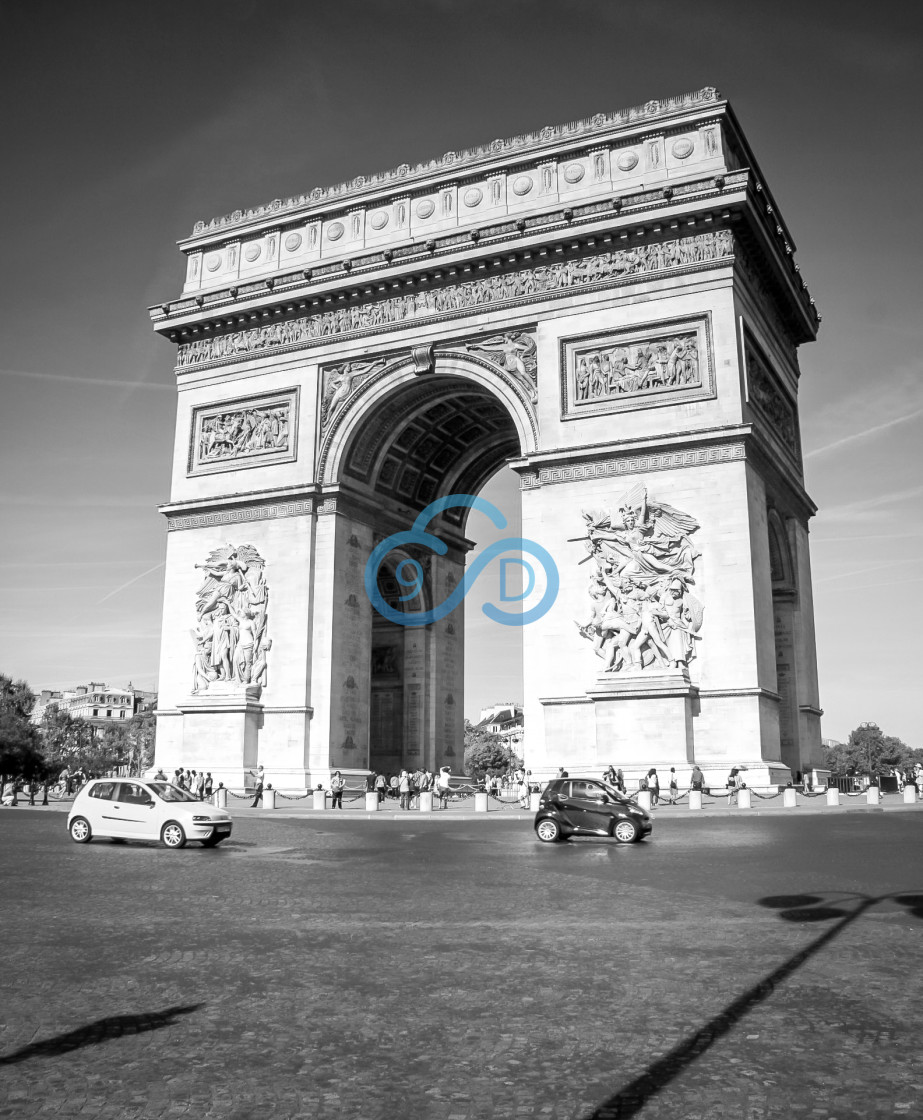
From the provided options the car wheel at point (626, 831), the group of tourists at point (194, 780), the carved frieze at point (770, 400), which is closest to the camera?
the car wheel at point (626, 831)

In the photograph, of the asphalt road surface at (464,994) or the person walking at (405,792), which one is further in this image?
the person walking at (405,792)

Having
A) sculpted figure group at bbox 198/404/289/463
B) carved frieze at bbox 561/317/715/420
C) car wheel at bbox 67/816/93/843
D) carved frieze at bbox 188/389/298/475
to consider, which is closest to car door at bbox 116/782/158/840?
car wheel at bbox 67/816/93/843

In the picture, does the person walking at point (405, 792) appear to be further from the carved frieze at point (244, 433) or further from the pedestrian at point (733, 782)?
the carved frieze at point (244, 433)

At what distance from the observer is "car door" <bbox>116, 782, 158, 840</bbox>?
1820 cm

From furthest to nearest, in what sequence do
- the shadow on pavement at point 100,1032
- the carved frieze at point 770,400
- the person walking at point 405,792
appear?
1. the carved frieze at point 770,400
2. the person walking at point 405,792
3. the shadow on pavement at point 100,1032

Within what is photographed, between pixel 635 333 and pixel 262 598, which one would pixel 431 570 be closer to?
pixel 262 598

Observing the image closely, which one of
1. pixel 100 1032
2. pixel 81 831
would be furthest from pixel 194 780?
pixel 100 1032

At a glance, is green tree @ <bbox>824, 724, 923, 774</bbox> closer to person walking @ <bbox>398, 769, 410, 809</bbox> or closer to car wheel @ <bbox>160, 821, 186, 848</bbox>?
person walking @ <bbox>398, 769, 410, 809</bbox>

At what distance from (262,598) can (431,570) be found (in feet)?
26.3

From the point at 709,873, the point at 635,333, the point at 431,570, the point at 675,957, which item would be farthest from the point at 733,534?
the point at 675,957

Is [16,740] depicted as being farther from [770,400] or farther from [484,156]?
[770,400]

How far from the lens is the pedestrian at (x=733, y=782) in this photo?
26.9 m

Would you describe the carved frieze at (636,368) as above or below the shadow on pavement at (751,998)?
above

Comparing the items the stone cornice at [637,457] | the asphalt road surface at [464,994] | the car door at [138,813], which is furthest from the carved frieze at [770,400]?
the asphalt road surface at [464,994]
